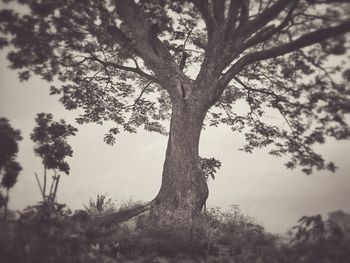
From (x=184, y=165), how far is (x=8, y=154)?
4.54 metres

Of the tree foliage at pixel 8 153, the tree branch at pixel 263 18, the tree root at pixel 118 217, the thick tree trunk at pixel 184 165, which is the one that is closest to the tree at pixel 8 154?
the tree foliage at pixel 8 153

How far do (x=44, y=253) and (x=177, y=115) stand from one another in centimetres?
611

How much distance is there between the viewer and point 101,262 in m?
4.77

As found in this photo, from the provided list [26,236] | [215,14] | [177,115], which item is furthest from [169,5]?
[26,236]

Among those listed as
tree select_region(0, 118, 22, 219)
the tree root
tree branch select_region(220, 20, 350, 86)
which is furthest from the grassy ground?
tree branch select_region(220, 20, 350, 86)

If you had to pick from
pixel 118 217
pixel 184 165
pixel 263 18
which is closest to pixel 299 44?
pixel 263 18

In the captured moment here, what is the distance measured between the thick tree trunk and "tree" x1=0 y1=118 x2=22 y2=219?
12.5 feet

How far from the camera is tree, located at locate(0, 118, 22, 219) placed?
614cm

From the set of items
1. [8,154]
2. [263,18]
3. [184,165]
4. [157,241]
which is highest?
[263,18]

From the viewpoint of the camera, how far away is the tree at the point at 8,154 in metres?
6.14

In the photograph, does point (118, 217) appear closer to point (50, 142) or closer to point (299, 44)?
point (50, 142)

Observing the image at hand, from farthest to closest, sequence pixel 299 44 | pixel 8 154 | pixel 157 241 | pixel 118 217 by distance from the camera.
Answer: pixel 299 44
pixel 118 217
pixel 8 154
pixel 157 241

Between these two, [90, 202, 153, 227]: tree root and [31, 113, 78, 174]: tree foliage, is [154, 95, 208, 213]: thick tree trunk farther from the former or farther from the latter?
[31, 113, 78, 174]: tree foliage

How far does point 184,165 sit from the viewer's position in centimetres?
842
